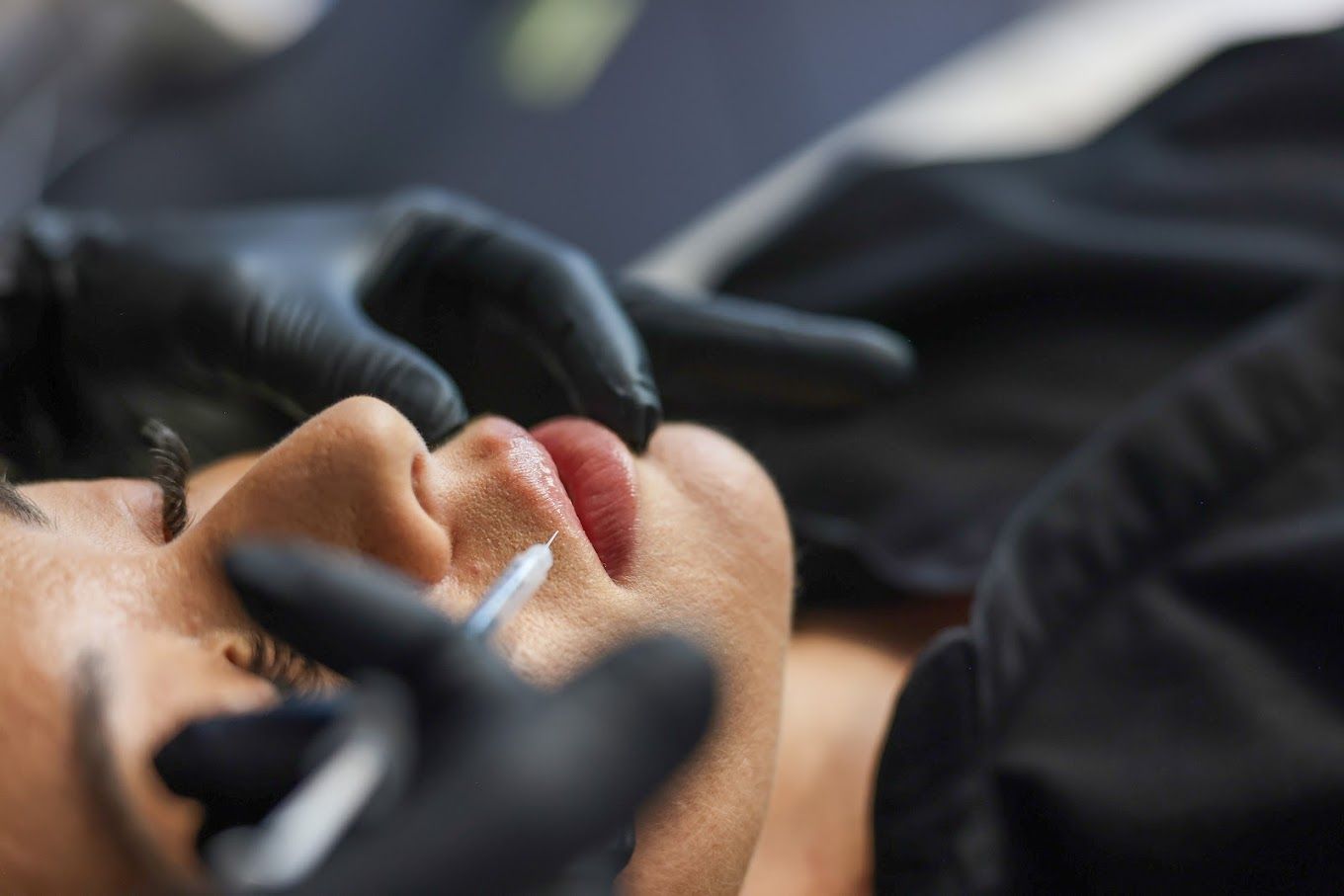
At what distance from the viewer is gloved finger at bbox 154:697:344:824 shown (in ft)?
0.93

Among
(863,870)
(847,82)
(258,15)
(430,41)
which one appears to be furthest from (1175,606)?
(258,15)

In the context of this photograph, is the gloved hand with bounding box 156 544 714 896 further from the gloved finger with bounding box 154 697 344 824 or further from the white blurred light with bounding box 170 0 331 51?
the white blurred light with bounding box 170 0 331 51

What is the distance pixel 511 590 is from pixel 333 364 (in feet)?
0.83

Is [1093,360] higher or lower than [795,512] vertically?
higher

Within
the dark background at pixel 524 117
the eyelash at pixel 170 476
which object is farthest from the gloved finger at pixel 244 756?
the dark background at pixel 524 117

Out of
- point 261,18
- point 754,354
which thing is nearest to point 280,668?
point 754,354

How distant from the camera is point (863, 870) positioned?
0.57m

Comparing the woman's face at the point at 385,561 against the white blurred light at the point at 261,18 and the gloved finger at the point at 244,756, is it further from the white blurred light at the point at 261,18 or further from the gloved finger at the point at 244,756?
the white blurred light at the point at 261,18

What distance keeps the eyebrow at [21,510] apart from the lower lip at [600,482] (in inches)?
7.7

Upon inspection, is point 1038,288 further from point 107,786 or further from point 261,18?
point 261,18

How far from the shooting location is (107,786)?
0.30 metres

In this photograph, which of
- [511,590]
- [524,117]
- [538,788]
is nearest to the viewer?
[538,788]

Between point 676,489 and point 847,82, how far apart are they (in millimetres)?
859

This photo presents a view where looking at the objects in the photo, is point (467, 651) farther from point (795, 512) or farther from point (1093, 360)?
point (1093, 360)
